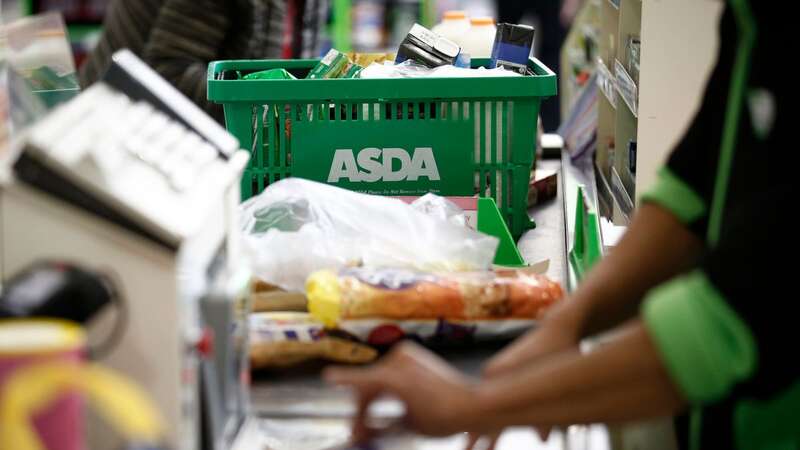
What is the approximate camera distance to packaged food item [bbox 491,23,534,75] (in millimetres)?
2486

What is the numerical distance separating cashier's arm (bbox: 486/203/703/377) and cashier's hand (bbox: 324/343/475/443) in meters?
0.25

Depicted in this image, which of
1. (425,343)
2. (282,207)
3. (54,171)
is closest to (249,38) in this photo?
(282,207)

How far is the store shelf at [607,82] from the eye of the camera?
310 centimetres

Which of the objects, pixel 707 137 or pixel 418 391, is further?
pixel 707 137

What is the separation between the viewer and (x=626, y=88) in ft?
9.21

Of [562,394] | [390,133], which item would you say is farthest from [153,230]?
[390,133]

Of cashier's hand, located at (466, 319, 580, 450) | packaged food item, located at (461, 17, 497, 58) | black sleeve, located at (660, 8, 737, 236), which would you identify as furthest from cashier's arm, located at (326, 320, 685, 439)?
packaged food item, located at (461, 17, 497, 58)

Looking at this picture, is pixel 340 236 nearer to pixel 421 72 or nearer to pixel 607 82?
pixel 421 72

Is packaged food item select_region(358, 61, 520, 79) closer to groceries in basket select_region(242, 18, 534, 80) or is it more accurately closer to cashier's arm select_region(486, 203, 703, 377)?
groceries in basket select_region(242, 18, 534, 80)

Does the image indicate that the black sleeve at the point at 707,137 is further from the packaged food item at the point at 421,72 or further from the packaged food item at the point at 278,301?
the packaged food item at the point at 421,72

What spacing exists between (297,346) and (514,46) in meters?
1.03

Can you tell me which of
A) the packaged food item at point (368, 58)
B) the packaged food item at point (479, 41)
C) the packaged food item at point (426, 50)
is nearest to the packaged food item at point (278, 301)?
the packaged food item at point (426, 50)

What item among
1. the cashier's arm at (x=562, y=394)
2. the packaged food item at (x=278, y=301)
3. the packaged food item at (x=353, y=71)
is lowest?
the packaged food item at (x=278, y=301)

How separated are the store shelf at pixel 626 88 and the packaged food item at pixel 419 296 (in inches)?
34.7
